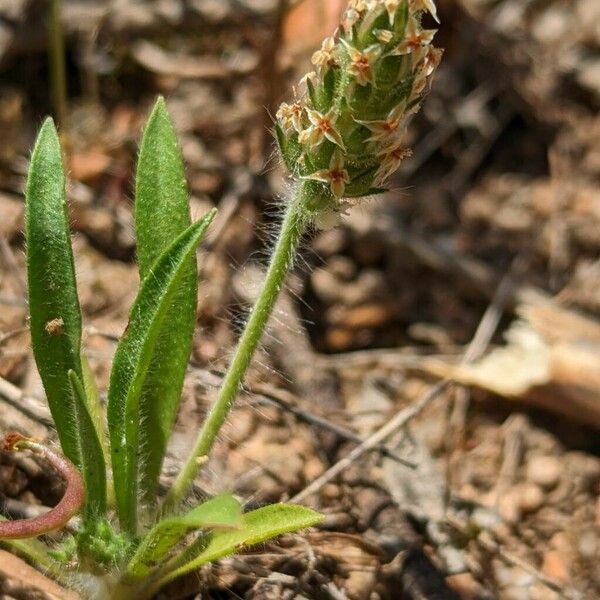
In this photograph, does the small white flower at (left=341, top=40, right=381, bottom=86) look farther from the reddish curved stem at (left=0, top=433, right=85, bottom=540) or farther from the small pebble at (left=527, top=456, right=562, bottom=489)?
the small pebble at (left=527, top=456, right=562, bottom=489)

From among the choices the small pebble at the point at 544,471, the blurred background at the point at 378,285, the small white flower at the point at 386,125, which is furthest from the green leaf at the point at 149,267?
the small pebble at the point at 544,471

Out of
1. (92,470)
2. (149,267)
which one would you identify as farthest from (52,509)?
(149,267)

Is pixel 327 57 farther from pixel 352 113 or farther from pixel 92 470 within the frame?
pixel 92 470

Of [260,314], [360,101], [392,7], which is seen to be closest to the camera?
[392,7]

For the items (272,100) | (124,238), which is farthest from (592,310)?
(124,238)

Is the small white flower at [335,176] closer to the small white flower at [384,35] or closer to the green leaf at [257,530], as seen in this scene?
the small white flower at [384,35]

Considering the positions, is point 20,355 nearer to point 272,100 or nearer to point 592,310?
point 272,100

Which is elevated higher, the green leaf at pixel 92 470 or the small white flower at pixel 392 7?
the small white flower at pixel 392 7
